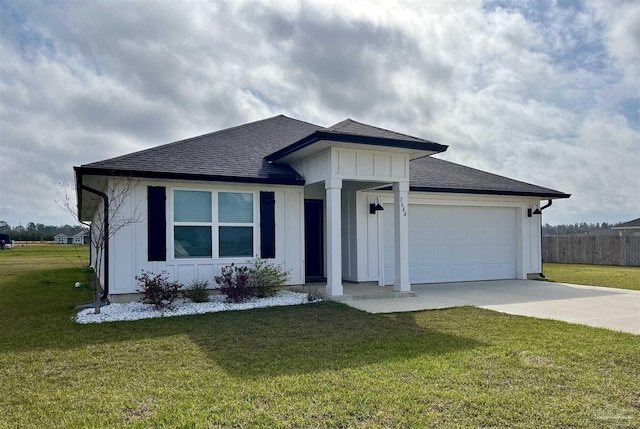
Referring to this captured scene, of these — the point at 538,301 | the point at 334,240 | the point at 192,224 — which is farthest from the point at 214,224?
the point at 538,301

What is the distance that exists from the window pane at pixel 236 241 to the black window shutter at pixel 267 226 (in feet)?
0.89

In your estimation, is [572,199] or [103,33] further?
[572,199]

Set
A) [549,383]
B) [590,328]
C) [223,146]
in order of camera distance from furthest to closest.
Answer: [223,146]
[590,328]
[549,383]

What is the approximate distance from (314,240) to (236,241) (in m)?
3.07

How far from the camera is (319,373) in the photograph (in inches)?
174

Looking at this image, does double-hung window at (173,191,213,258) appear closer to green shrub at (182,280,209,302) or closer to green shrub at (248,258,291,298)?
green shrub at (182,280,209,302)

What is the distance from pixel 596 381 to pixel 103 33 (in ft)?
39.3

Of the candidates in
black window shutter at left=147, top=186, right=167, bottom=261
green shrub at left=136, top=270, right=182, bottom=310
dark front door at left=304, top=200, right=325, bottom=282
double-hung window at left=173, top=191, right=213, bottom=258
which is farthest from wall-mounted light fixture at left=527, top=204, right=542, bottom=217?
black window shutter at left=147, top=186, right=167, bottom=261

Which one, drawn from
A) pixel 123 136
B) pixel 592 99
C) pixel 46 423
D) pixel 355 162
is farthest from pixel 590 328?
pixel 123 136

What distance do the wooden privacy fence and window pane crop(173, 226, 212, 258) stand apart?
68.0 ft

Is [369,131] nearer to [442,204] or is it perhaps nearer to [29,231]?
[442,204]

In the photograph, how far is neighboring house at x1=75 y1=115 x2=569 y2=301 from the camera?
352 inches

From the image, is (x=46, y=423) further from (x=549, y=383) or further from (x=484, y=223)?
(x=484, y=223)

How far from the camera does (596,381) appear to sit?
4113 millimetres
